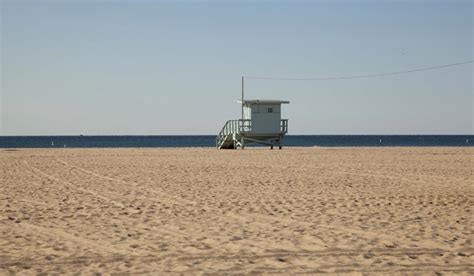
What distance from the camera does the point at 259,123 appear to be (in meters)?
44.5

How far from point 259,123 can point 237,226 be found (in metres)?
34.9

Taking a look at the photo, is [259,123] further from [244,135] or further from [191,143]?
[191,143]

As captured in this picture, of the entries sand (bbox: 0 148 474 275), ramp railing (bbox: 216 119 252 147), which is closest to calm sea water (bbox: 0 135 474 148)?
ramp railing (bbox: 216 119 252 147)

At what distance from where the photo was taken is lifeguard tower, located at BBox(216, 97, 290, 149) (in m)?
44.1

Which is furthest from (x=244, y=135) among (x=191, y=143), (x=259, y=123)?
(x=191, y=143)

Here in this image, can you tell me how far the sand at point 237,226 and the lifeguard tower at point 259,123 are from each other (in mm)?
26383

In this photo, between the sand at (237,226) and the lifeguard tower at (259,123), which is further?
the lifeguard tower at (259,123)

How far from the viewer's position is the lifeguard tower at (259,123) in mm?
44072

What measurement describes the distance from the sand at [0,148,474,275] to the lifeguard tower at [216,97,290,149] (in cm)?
2638

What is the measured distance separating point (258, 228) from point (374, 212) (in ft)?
9.50

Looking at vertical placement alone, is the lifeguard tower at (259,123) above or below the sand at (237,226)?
above

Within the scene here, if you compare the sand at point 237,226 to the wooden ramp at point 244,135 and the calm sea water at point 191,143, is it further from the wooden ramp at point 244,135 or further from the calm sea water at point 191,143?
the calm sea water at point 191,143

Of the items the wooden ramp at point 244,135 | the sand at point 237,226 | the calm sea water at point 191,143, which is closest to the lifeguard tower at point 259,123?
the wooden ramp at point 244,135

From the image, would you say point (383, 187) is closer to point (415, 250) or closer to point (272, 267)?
point (415, 250)
